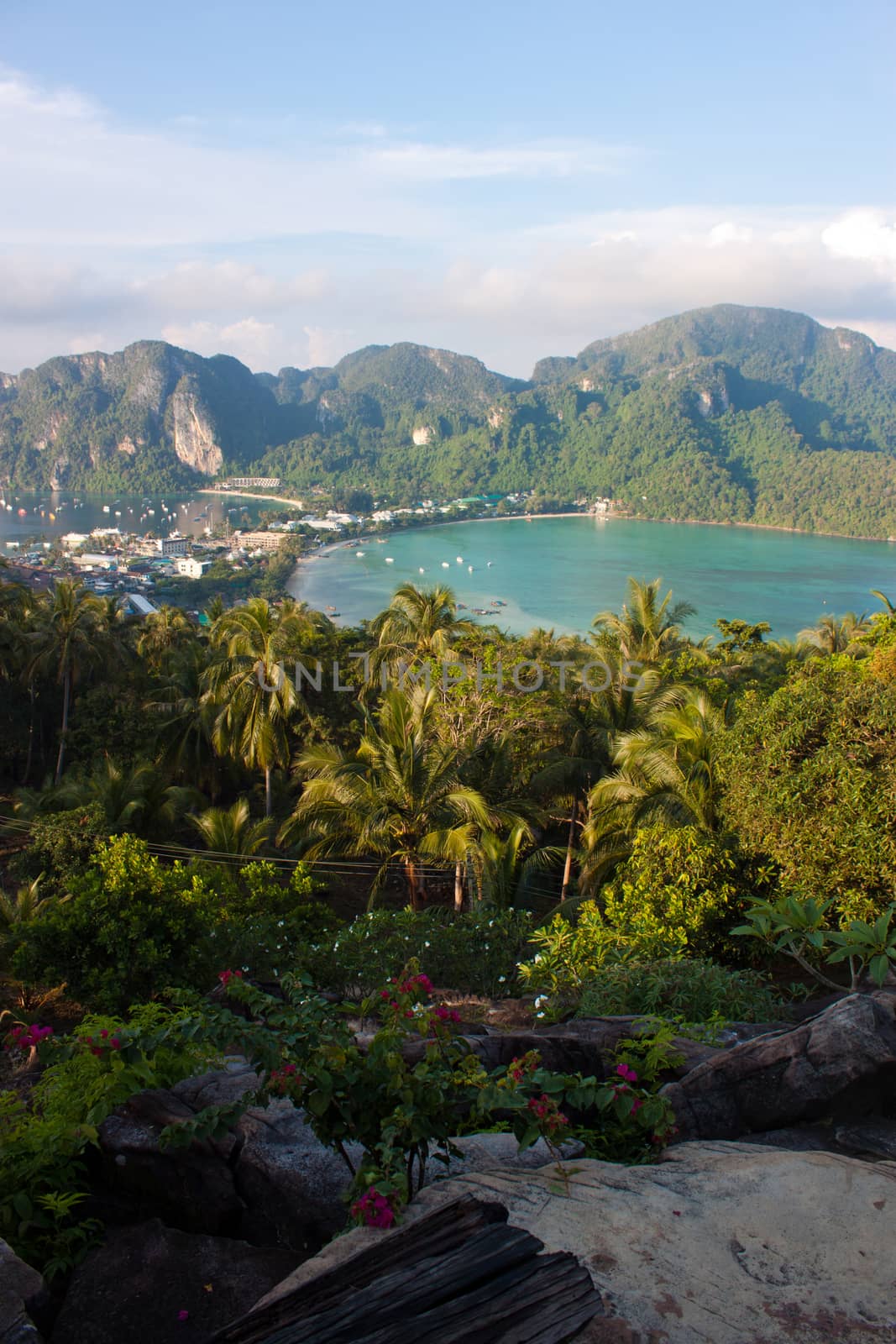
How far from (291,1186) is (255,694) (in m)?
11.9

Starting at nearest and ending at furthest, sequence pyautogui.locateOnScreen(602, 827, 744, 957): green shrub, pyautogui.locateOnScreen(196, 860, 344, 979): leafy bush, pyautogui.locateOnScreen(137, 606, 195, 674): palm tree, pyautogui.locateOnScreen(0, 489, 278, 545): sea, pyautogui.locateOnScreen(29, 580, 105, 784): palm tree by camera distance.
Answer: pyautogui.locateOnScreen(602, 827, 744, 957): green shrub, pyautogui.locateOnScreen(196, 860, 344, 979): leafy bush, pyautogui.locateOnScreen(29, 580, 105, 784): palm tree, pyautogui.locateOnScreen(137, 606, 195, 674): palm tree, pyautogui.locateOnScreen(0, 489, 278, 545): sea

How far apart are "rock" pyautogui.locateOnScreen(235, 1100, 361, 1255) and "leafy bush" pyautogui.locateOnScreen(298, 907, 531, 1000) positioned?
368 centimetres

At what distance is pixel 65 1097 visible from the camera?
141 inches

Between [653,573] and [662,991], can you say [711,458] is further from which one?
[662,991]

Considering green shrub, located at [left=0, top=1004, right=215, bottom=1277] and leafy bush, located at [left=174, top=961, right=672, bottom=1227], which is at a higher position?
leafy bush, located at [left=174, top=961, right=672, bottom=1227]

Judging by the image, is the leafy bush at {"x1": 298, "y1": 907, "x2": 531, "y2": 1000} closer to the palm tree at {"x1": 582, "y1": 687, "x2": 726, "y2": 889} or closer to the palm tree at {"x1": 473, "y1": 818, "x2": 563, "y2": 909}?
the palm tree at {"x1": 473, "y1": 818, "x2": 563, "y2": 909}

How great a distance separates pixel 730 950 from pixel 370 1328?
257 inches

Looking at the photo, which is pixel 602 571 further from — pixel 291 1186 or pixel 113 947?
pixel 291 1186

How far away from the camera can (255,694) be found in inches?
592

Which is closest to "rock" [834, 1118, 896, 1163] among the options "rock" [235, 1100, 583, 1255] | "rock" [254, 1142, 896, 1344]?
"rock" [254, 1142, 896, 1344]

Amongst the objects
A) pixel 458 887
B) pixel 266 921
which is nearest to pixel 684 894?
pixel 458 887

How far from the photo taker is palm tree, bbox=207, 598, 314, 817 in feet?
49.2

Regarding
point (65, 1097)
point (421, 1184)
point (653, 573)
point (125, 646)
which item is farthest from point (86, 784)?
point (653, 573)

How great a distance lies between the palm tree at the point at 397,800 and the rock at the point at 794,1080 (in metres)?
5.66
